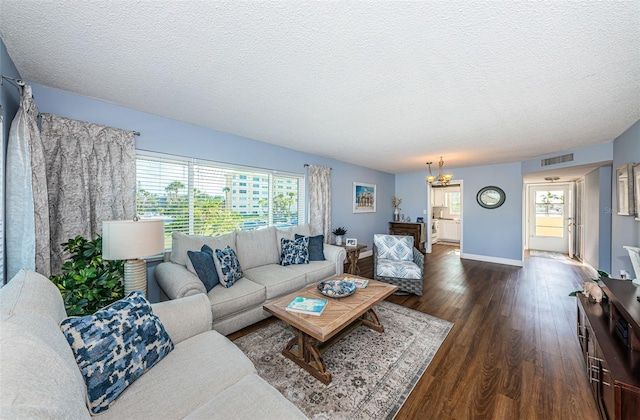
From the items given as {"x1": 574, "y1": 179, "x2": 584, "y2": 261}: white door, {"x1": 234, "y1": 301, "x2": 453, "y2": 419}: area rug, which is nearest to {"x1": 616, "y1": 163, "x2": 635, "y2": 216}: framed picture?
{"x1": 234, "y1": 301, "x2": 453, "y2": 419}: area rug

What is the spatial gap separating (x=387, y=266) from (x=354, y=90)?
2.49 metres

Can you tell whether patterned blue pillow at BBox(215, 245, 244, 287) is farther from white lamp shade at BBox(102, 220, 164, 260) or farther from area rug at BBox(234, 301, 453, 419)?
white lamp shade at BBox(102, 220, 164, 260)

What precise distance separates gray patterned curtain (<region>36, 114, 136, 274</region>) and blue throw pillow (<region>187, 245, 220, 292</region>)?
0.89 m

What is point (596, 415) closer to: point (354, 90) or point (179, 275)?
point (354, 90)

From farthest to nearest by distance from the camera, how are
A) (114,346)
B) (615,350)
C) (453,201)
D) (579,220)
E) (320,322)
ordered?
(453,201)
(579,220)
(320,322)
(615,350)
(114,346)

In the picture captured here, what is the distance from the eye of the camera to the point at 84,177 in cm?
224

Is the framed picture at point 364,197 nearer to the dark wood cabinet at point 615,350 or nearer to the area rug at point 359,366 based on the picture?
the area rug at point 359,366

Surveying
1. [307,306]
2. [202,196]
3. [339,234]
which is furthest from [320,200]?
[307,306]

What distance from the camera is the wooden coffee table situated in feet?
5.64

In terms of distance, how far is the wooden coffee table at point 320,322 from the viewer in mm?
1719

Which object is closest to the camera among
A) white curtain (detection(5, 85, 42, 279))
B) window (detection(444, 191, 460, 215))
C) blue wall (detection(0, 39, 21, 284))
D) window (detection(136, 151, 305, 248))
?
blue wall (detection(0, 39, 21, 284))

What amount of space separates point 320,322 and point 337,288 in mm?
568

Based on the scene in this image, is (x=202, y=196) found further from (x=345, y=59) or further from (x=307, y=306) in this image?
(x=345, y=59)

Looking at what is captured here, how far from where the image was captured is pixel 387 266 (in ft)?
11.3
